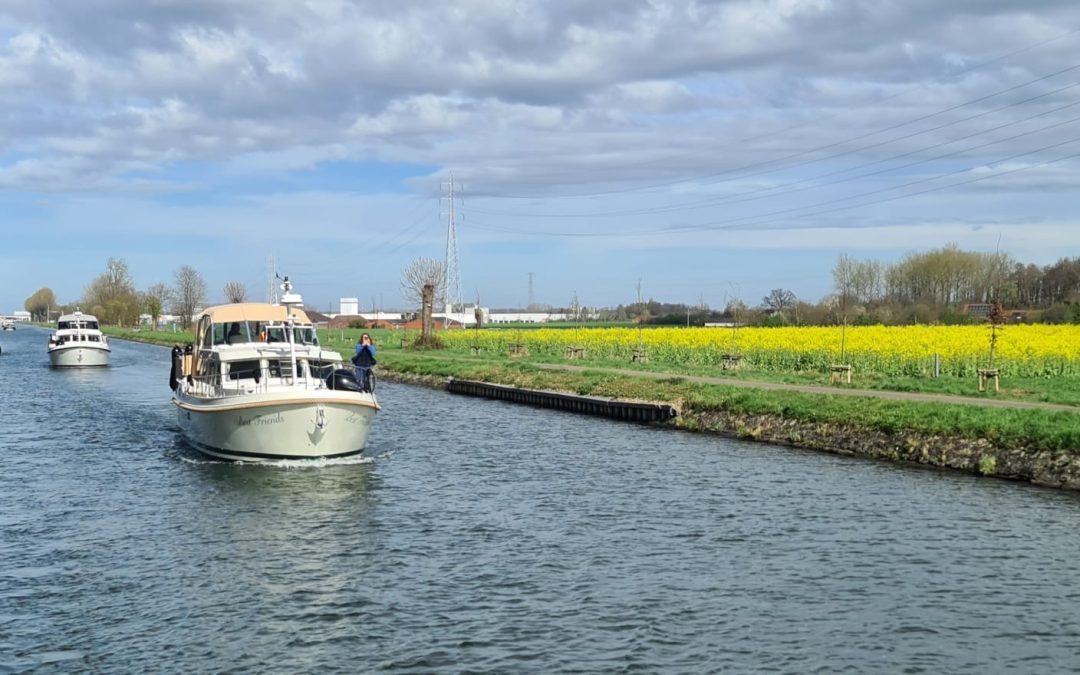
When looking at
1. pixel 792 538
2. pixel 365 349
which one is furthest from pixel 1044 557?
pixel 365 349

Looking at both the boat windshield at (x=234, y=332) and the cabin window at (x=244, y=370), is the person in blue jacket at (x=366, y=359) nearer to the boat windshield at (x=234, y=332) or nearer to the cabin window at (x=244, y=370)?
the cabin window at (x=244, y=370)

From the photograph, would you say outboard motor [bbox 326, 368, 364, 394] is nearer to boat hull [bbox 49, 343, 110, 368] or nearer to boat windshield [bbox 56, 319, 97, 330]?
boat hull [bbox 49, 343, 110, 368]

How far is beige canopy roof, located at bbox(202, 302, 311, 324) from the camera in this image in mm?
31873

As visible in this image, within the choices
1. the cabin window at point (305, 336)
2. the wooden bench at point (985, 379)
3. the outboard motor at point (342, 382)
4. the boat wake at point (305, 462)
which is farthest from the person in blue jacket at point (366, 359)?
the wooden bench at point (985, 379)

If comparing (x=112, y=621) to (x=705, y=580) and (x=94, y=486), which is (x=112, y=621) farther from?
(x=94, y=486)

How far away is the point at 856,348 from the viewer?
53.7 metres

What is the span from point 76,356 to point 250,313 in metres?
48.1

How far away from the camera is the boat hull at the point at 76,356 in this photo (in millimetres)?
74188

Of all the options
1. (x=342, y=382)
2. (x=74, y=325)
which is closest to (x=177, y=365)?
(x=342, y=382)

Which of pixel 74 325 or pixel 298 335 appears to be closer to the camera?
pixel 298 335

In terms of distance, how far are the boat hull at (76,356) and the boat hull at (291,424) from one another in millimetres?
51170

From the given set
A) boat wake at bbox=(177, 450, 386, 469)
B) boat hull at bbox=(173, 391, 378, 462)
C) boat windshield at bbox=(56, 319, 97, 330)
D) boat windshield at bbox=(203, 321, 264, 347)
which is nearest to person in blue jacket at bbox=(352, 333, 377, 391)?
boat hull at bbox=(173, 391, 378, 462)

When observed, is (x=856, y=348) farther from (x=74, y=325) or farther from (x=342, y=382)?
(x=74, y=325)

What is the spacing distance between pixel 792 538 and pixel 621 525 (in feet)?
10.4
